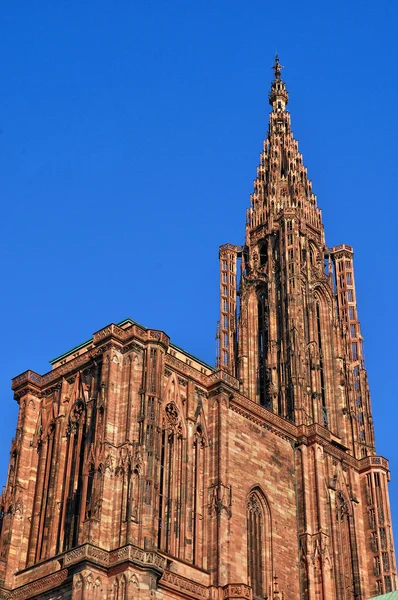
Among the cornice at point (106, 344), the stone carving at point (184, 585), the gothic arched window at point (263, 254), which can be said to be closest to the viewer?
the stone carving at point (184, 585)

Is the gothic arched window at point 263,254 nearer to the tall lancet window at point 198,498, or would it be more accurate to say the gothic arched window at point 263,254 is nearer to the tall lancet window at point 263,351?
the tall lancet window at point 263,351

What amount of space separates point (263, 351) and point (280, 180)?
44.2 feet

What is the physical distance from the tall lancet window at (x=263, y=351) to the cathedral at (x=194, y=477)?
0.62 feet

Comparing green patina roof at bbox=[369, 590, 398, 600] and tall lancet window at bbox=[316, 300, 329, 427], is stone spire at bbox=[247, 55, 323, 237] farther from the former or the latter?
green patina roof at bbox=[369, 590, 398, 600]

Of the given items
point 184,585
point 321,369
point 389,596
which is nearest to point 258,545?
point 389,596

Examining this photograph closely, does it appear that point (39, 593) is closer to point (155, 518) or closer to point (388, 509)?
point (155, 518)

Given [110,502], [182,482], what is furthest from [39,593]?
[182,482]

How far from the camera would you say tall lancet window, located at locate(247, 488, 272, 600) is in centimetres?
4731

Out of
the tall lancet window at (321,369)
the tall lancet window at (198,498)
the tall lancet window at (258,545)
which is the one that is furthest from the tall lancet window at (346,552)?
the tall lancet window at (198,498)

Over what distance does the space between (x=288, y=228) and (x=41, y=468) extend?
2486cm

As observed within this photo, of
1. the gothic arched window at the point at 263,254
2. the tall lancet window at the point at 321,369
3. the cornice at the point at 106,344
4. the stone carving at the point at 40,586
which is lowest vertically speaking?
the stone carving at the point at 40,586

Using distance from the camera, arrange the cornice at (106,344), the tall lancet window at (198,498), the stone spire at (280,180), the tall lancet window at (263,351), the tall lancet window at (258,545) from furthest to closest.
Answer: the stone spire at (280,180)
the tall lancet window at (263,351)
the tall lancet window at (258,545)
the cornice at (106,344)
the tall lancet window at (198,498)

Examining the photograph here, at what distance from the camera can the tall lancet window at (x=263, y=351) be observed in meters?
61.3

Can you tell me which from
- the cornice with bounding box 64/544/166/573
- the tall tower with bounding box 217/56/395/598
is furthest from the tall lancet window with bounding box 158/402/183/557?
the tall tower with bounding box 217/56/395/598
